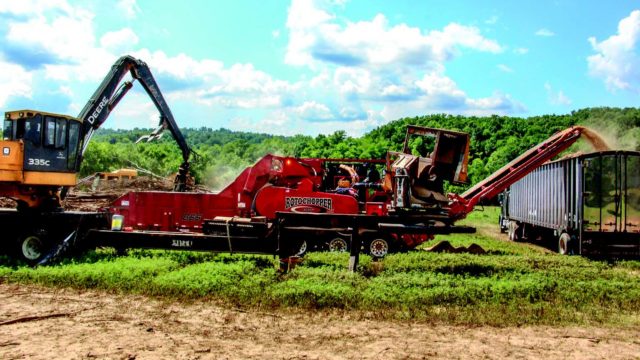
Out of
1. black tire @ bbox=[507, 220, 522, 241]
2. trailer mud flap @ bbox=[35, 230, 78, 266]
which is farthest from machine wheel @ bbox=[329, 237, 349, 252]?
black tire @ bbox=[507, 220, 522, 241]

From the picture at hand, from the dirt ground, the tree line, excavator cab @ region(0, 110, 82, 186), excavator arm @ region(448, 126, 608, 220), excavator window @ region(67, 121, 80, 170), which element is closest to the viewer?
the dirt ground

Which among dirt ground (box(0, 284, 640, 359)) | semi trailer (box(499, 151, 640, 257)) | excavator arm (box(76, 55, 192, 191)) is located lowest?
dirt ground (box(0, 284, 640, 359))

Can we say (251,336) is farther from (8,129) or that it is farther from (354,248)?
(8,129)

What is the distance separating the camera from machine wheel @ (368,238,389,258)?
15719 mm

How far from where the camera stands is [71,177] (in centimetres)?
1552

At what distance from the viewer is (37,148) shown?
14.6 meters

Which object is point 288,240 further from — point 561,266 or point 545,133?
point 545,133

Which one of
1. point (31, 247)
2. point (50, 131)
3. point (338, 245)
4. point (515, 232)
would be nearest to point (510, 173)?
point (338, 245)

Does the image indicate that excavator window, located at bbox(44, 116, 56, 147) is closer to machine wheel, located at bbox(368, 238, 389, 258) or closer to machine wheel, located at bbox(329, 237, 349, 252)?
machine wheel, located at bbox(329, 237, 349, 252)

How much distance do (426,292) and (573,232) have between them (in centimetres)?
842

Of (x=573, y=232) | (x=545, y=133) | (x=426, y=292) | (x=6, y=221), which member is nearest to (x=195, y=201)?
(x=6, y=221)

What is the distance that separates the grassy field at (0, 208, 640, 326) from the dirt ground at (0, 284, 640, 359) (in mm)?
564

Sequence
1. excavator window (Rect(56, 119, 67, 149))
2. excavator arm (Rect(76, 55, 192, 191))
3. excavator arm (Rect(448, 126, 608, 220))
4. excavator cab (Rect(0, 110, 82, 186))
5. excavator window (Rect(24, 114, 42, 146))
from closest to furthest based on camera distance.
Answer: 1. excavator cab (Rect(0, 110, 82, 186))
2. excavator window (Rect(24, 114, 42, 146))
3. excavator window (Rect(56, 119, 67, 149))
4. excavator arm (Rect(448, 126, 608, 220))
5. excavator arm (Rect(76, 55, 192, 191))

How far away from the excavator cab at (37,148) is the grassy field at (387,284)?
2246 millimetres
